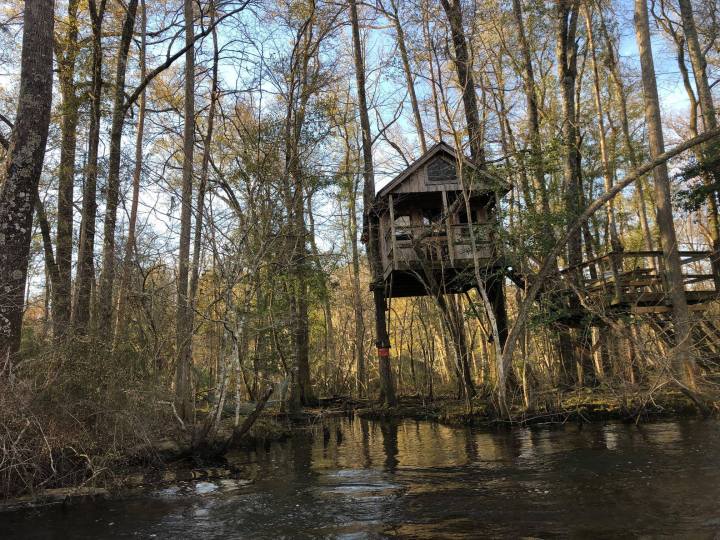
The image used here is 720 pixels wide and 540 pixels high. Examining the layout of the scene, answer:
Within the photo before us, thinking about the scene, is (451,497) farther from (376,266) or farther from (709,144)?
(709,144)

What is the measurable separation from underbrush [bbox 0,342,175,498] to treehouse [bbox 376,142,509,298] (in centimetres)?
794

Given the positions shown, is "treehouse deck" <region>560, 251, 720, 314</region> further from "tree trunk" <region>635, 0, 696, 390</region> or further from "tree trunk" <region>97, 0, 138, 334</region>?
"tree trunk" <region>97, 0, 138, 334</region>

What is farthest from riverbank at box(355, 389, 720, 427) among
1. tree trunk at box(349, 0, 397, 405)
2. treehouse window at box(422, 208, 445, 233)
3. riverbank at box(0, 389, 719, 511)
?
treehouse window at box(422, 208, 445, 233)

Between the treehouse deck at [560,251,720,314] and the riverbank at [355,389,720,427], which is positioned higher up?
the treehouse deck at [560,251,720,314]

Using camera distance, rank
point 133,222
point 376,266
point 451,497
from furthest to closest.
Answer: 1. point 376,266
2. point 133,222
3. point 451,497

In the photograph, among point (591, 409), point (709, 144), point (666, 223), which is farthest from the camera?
point (709, 144)

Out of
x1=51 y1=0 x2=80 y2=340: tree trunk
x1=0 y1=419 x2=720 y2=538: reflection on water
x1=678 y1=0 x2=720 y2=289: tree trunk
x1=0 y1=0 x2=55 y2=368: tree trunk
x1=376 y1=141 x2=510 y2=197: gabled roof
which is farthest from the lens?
x1=376 y1=141 x2=510 y2=197: gabled roof

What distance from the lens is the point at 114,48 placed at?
1512 cm

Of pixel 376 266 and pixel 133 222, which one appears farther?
pixel 376 266

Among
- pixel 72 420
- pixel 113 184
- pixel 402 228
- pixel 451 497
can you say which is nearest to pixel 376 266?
pixel 402 228

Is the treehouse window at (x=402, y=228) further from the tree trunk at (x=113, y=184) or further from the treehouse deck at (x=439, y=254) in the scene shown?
the tree trunk at (x=113, y=184)

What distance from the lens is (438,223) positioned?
14.5m

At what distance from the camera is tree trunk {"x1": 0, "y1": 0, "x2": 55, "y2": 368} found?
26.6 feet

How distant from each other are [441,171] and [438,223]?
2.34 m
